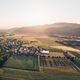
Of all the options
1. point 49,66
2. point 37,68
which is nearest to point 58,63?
point 49,66

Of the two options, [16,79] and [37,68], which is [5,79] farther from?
[37,68]

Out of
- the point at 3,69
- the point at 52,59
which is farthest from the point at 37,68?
the point at 52,59

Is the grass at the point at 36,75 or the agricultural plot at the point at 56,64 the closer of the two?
the grass at the point at 36,75

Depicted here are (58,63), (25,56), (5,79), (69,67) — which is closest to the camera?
(5,79)

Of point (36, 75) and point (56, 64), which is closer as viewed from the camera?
point (36, 75)

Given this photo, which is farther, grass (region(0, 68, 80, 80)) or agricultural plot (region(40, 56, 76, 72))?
agricultural plot (region(40, 56, 76, 72))

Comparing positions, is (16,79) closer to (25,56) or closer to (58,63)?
(58,63)

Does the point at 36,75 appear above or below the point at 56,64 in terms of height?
below

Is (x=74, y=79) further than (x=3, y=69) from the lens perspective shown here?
No

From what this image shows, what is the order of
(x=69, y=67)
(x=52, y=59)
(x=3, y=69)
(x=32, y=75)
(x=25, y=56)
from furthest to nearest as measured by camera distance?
(x=25, y=56) < (x=52, y=59) < (x=69, y=67) < (x=3, y=69) < (x=32, y=75)
